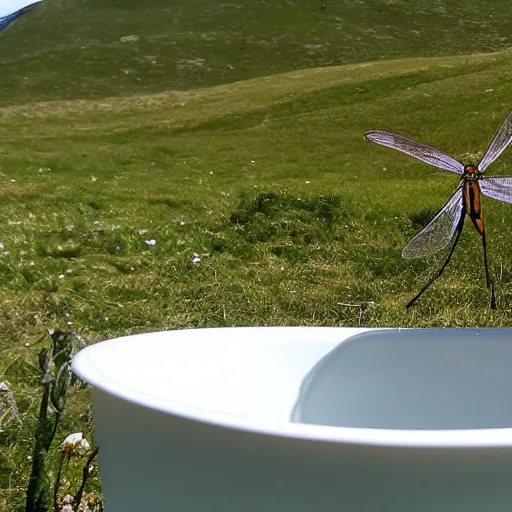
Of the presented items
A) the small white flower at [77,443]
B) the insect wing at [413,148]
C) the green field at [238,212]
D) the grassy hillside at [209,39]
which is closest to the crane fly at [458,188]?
the insect wing at [413,148]

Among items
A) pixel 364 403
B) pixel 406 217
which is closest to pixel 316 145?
pixel 406 217

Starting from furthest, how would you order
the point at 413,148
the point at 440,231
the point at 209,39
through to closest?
the point at 209,39
the point at 440,231
the point at 413,148

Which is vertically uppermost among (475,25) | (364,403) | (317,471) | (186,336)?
(317,471)

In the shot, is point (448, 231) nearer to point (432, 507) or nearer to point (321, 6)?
point (432, 507)

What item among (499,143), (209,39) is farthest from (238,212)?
(209,39)

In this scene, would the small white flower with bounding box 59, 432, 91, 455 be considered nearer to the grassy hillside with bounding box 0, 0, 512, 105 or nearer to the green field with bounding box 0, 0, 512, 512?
the green field with bounding box 0, 0, 512, 512

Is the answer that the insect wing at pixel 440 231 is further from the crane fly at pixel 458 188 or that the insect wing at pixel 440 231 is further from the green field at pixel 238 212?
the green field at pixel 238 212

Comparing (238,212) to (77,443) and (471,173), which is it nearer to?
(77,443)
